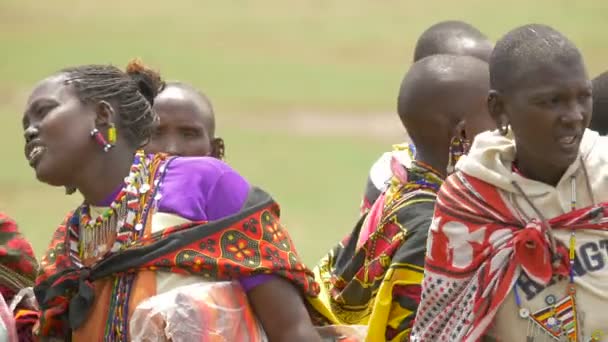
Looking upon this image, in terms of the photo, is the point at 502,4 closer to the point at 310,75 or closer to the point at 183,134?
the point at 310,75

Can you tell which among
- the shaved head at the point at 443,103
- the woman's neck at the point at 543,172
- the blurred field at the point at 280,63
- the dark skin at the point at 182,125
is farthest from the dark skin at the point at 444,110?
the blurred field at the point at 280,63

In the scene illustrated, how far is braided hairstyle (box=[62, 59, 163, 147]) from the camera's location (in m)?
5.01

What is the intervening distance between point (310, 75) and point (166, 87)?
490 inches

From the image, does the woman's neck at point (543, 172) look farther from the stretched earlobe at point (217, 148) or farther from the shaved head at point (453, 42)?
the shaved head at point (453, 42)

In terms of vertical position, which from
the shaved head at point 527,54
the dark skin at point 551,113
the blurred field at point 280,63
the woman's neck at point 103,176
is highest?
the shaved head at point 527,54

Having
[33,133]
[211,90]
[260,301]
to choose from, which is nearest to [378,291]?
[260,301]

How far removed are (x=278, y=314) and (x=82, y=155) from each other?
0.85 metres

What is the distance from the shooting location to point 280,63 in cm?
1927

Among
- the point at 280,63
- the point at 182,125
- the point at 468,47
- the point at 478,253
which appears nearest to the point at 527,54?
the point at 478,253

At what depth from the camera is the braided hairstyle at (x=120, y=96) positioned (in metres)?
5.01

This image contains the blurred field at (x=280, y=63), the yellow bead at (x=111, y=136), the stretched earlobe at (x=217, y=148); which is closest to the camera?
the yellow bead at (x=111, y=136)

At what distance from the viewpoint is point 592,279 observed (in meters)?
4.26

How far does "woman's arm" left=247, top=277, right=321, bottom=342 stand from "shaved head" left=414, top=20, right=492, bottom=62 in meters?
2.47

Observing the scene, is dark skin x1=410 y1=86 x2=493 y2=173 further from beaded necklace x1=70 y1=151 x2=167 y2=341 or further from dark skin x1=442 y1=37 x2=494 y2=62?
dark skin x1=442 y1=37 x2=494 y2=62
